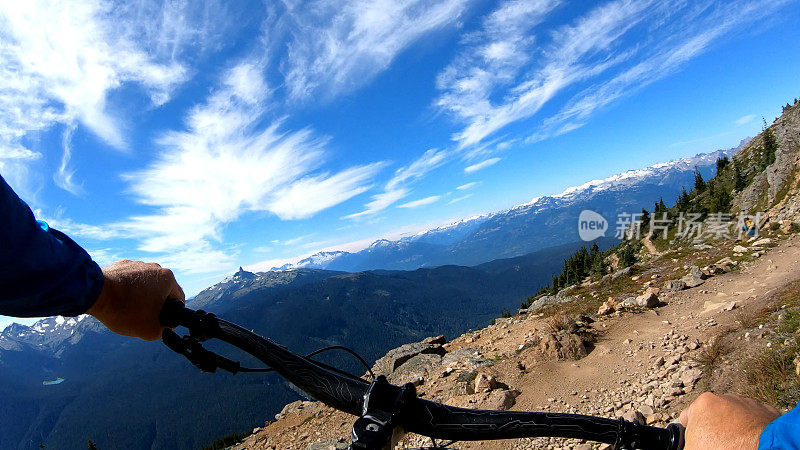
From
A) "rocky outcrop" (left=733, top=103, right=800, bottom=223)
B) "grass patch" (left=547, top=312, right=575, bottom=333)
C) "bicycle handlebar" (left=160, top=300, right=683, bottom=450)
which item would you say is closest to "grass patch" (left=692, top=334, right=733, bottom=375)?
"grass patch" (left=547, top=312, right=575, bottom=333)

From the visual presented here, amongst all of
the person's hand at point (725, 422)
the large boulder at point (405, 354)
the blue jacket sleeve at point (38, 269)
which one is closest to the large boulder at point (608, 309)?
the large boulder at point (405, 354)

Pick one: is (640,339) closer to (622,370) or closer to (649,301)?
(622,370)

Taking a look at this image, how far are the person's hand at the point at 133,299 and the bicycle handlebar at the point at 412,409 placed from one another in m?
0.07

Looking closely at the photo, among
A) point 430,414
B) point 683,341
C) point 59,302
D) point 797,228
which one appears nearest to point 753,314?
point 683,341

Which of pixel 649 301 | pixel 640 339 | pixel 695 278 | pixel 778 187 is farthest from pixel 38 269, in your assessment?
pixel 778 187

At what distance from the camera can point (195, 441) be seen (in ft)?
597

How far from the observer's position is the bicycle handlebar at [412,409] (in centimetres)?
183

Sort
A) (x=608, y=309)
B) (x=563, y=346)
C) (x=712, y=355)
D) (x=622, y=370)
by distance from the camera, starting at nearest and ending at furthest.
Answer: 1. (x=712, y=355)
2. (x=622, y=370)
3. (x=563, y=346)
4. (x=608, y=309)

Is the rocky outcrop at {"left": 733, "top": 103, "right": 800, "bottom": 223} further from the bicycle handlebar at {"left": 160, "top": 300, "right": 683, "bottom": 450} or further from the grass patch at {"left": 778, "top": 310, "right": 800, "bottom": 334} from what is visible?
the bicycle handlebar at {"left": 160, "top": 300, "right": 683, "bottom": 450}

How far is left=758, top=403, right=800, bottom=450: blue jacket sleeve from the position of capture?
1491 mm

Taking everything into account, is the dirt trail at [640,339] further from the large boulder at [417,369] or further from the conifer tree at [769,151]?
the conifer tree at [769,151]

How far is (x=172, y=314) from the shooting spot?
190cm

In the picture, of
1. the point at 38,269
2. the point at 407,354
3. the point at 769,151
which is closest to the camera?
the point at 38,269

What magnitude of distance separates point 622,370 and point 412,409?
877 cm
